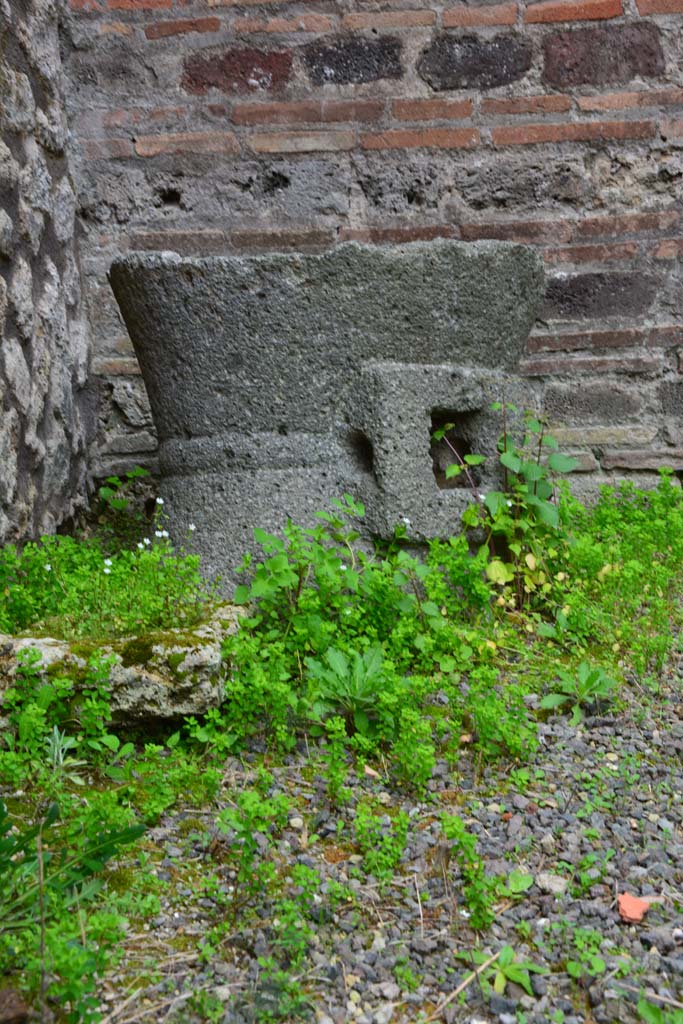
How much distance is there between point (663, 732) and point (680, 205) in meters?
Answer: 2.54

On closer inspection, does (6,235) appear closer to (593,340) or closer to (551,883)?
(593,340)

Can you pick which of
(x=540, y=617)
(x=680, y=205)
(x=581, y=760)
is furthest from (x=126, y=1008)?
(x=680, y=205)

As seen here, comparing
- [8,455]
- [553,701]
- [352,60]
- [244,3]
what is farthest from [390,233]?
[553,701]

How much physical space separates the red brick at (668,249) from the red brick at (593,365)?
1.38ft

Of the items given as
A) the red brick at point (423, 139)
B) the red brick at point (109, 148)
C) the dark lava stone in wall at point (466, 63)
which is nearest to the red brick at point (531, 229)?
the red brick at point (423, 139)

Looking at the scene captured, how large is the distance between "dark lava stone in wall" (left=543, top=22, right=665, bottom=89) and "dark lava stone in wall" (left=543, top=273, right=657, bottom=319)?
31.6 inches

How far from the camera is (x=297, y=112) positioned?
392cm

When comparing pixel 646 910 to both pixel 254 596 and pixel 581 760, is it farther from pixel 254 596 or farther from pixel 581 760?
pixel 254 596

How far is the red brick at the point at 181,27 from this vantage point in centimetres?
391

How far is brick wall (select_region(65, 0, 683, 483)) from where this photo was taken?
12.8 feet

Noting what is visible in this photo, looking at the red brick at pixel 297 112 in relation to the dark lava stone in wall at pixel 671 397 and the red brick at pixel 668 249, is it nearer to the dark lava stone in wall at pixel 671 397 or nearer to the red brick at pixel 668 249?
the red brick at pixel 668 249

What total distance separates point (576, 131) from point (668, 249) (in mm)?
621

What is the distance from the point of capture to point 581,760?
223 centimetres

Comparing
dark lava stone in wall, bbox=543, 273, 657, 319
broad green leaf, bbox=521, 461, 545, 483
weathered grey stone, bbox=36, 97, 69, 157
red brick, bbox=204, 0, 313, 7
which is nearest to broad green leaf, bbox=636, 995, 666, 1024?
broad green leaf, bbox=521, 461, 545, 483
